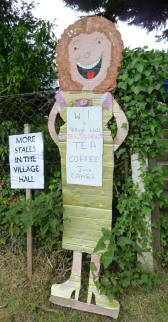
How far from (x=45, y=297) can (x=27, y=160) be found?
4.27 ft

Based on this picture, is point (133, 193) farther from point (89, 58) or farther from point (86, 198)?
point (89, 58)

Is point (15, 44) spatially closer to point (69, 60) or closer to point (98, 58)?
point (69, 60)

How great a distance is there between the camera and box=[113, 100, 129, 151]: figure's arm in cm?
198

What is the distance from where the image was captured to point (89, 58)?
80.5 inches

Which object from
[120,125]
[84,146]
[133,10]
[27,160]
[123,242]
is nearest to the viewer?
[123,242]

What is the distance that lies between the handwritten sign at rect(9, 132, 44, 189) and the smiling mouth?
697mm

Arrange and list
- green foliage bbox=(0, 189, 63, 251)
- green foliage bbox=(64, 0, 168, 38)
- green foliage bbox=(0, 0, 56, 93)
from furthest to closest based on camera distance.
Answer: green foliage bbox=(64, 0, 168, 38) → green foliage bbox=(0, 0, 56, 93) → green foliage bbox=(0, 189, 63, 251)

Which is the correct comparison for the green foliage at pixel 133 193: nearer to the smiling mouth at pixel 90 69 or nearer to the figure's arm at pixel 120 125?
the figure's arm at pixel 120 125

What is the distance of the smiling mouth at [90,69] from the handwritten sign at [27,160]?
0.70m

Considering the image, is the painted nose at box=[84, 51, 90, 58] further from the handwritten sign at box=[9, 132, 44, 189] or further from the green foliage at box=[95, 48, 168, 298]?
the handwritten sign at box=[9, 132, 44, 189]

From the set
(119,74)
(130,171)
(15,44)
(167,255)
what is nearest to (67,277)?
(167,255)

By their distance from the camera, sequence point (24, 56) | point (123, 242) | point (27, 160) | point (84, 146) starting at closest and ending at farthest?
point (123, 242) < point (84, 146) < point (27, 160) < point (24, 56)

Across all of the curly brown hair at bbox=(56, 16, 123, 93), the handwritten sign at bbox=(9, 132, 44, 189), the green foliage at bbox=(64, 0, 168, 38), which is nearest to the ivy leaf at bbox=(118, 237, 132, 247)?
the handwritten sign at bbox=(9, 132, 44, 189)

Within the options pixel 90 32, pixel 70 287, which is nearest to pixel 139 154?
pixel 90 32
